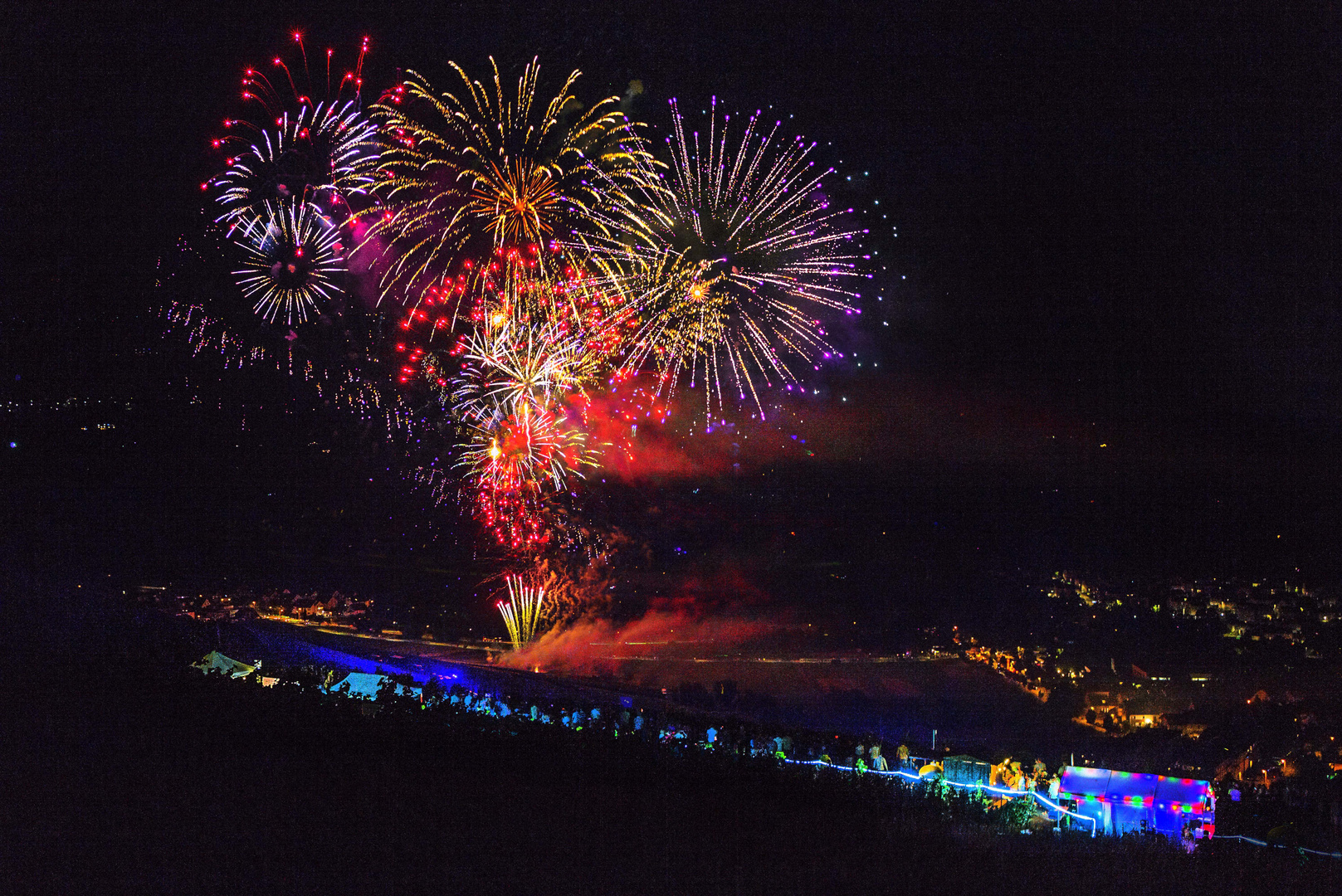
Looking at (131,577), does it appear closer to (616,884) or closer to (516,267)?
(516,267)

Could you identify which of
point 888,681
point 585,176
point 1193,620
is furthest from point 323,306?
point 1193,620

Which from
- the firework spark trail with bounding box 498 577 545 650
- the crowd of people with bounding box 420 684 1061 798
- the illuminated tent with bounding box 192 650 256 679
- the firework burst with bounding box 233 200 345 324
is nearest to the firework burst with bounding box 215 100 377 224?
the firework burst with bounding box 233 200 345 324

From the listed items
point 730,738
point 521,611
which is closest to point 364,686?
point 730,738

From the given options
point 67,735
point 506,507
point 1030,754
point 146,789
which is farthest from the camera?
point 506,507

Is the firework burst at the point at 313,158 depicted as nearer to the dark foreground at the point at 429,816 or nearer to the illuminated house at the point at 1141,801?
the dark foreground at the point at 429,816

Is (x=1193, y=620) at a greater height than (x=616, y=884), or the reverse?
(x=1193, y=620)

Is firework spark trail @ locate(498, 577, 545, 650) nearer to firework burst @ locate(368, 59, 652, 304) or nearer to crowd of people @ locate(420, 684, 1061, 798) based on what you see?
crowd of people @ locate(420, 684, 1061, 798)

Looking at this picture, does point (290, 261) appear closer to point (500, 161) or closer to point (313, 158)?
point (313, 158)
